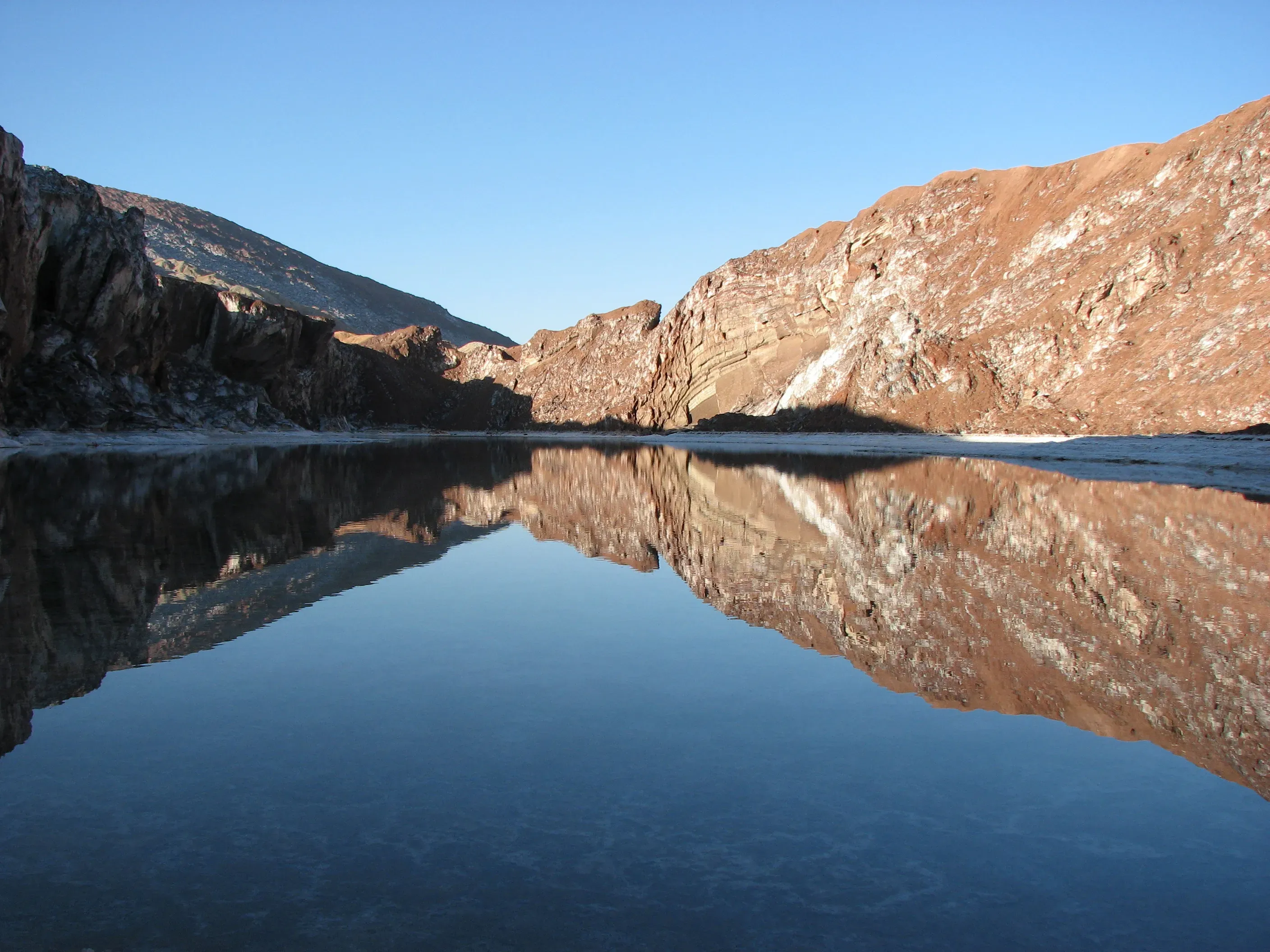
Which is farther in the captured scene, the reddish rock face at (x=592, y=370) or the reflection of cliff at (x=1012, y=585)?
the reddish rock face at (x=592, y=370)

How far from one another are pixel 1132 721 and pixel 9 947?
21.4 feet

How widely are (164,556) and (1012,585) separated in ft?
37.1

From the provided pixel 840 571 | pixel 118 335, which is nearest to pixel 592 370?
pixel 118 335

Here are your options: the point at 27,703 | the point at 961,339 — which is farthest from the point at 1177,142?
the point at 27,703

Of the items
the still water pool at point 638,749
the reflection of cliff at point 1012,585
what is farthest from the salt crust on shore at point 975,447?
the still water pool at point 638,749

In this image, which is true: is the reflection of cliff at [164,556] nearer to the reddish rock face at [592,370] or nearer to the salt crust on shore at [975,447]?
the salt crust on shore at [975,447]

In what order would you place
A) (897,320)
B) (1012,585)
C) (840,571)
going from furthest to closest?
(897,320) < (840,571) < (1012,585)

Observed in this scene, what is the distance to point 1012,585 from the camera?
10531mm

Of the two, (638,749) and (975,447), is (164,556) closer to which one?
(638,749)

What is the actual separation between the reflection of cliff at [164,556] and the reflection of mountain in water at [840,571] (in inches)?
1.9

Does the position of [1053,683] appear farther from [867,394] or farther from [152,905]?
[867,394]

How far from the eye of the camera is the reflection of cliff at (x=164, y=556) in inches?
296

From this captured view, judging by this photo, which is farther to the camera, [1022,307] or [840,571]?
[1022,307]

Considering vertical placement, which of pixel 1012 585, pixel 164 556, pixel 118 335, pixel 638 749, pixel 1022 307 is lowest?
pixel 164 556
